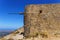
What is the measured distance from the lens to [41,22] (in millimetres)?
14617

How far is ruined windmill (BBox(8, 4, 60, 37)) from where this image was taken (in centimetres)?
1438

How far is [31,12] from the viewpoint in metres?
15.0

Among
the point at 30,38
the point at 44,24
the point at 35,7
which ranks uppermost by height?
the point at 35,7

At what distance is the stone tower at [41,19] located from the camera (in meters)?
14.4

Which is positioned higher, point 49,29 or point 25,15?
point 25,15

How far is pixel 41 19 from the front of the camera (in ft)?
48.2

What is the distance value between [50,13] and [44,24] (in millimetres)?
880

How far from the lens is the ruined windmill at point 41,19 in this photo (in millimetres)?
14375

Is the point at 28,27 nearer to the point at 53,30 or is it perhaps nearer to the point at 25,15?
the point at 25,15

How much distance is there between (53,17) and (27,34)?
2237 millimetres

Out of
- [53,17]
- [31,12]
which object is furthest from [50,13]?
[31,12]

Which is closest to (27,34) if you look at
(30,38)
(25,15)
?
(30,38)

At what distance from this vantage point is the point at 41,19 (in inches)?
578

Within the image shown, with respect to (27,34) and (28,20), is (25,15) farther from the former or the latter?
(27,34)
